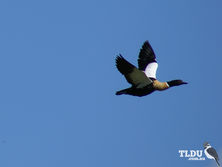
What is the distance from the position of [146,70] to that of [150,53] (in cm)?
89

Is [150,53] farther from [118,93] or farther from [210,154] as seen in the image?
[210,154]

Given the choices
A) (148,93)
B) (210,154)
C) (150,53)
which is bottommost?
(210,154)

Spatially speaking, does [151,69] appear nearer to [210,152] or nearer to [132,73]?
[132,73]

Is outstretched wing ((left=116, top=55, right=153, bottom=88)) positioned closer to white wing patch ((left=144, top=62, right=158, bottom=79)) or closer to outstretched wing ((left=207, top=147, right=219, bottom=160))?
white wing patch ((left=144, top=62, right=158, bottom=79))

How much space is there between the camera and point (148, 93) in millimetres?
19328

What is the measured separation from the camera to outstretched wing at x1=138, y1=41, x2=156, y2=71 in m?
21.2

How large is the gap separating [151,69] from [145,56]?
0.71 metres

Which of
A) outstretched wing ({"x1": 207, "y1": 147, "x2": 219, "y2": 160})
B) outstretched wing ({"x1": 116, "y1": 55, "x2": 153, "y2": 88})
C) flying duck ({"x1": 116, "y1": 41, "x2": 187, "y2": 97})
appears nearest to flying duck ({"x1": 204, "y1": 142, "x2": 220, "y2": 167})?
outstretched wing ({"x1": 207, "y1": 147, "x2": 219, "y2": 160})

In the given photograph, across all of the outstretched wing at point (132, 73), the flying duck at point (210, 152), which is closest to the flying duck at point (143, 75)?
the outstretched wing at point (132, 73)

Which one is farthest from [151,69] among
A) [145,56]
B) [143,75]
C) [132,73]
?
[132,73]

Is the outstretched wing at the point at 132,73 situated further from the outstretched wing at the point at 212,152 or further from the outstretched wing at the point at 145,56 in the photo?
the outstretched wing at the point at 212,152

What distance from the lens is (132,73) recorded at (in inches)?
730

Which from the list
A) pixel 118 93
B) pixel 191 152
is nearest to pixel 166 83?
pixel 118 93

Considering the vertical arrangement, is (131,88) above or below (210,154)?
above
